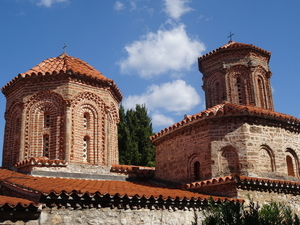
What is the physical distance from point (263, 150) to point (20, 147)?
8.22 meters

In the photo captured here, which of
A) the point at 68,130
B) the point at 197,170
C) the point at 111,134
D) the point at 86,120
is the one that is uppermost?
the point at 86,120

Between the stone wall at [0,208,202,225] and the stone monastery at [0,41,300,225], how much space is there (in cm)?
4

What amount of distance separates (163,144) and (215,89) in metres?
3.69

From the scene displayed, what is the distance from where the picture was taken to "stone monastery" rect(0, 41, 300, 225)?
9.53 metres

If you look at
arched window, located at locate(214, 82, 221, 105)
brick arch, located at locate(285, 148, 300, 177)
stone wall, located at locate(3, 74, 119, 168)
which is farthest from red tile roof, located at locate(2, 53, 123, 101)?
brick arch, located at locate(285, 148, 300, 177)

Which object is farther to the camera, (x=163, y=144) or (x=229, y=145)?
(x=163, y=144)

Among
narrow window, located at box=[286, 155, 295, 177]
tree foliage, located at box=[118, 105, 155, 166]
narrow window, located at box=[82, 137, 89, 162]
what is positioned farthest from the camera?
tree foliage, located at box=[118, 105, 155, 166]

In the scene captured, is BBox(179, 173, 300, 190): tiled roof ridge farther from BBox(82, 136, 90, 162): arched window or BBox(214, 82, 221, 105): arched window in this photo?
BBox(214, 82, 221, 105): arched window

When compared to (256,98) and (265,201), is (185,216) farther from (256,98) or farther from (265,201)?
(256,98)

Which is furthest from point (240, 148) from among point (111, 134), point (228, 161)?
point (111, 134)

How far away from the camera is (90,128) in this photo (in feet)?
41.5

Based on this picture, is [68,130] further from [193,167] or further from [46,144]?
[193,167]

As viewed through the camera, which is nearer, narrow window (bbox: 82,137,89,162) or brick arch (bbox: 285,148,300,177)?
brick arch (bbox: 285,148,300,177)

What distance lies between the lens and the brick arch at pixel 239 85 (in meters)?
14.3
